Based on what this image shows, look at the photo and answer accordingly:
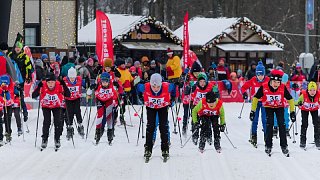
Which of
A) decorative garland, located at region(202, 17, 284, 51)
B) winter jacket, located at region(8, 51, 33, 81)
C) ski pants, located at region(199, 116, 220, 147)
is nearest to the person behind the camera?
ski pants, located at region(199, 116, 220, 147)

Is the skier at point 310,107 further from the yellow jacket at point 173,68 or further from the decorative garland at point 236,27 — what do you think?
the decorative garland at point 236,27

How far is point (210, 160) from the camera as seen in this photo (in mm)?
10938

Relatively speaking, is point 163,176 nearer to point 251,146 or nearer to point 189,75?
point 251,146

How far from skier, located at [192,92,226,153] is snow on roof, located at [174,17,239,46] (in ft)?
73.4

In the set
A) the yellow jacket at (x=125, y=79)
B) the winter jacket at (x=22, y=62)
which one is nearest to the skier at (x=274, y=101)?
the yellow jacket at (x=125, y=79)

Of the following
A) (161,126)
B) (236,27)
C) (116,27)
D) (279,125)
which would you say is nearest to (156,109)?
(161,126)

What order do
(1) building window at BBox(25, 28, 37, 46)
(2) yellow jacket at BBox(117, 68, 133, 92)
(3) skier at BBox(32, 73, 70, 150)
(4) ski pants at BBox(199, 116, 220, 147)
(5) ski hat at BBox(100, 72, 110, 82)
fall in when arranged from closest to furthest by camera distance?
(4) ski pants at BBox(199, 116, 220, 147)
(3) skier at BBox(32, 73, 70, 150)
(5) ski hat at BBox(100, 72, 110, 82)
(2) yellow jacket at BBox(117, 68, 133, 92)
(1) building window at BBox(25, 28, 37, 46)

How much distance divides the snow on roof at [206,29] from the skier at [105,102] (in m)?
21.2

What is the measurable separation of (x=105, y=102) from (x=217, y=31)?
2223 centimetres

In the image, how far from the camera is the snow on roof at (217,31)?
1342 inches

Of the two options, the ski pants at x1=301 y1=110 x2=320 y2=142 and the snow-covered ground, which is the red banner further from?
the ski pants at x1=301 y1=110 x2=320 y2=142

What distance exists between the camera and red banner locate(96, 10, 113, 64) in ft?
66.7

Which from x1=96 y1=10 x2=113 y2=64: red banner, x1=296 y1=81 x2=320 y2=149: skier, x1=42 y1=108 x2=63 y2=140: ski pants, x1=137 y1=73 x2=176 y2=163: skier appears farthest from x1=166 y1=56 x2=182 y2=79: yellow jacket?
x1=137 y1=73 x2=176 y2=163: skier

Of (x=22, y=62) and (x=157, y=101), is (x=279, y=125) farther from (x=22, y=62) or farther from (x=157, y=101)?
(x=22, y=62)
